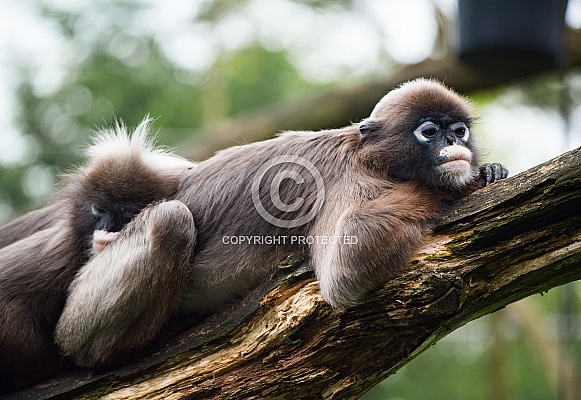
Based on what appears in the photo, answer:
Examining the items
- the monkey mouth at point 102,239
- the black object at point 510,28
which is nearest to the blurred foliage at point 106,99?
the black object at point 510,28

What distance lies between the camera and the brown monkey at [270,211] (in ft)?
14.3

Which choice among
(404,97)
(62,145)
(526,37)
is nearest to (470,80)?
(526,37)

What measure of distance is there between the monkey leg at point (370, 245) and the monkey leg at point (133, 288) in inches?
32.9

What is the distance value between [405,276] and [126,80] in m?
10.4

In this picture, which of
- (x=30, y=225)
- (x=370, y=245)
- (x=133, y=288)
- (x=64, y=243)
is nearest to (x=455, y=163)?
(x=370, y=245)

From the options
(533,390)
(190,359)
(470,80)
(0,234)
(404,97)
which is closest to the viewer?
(190,359)

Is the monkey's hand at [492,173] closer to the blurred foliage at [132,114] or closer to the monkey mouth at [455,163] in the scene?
the monkey mouth at [455,163]

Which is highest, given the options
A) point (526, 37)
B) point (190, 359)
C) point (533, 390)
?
point (526, 37)

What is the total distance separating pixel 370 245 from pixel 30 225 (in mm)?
2606

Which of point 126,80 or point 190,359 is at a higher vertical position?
point 126,80

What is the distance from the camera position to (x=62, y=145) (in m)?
13.4

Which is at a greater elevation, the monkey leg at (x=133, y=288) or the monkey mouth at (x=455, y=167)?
the monkey mouth at (x=455, y=167)

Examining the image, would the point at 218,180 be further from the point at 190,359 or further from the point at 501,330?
the point at 501,330

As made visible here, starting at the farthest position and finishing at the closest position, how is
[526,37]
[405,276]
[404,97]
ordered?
1. [526,37]
2. [404,97]
3. [405,276]
